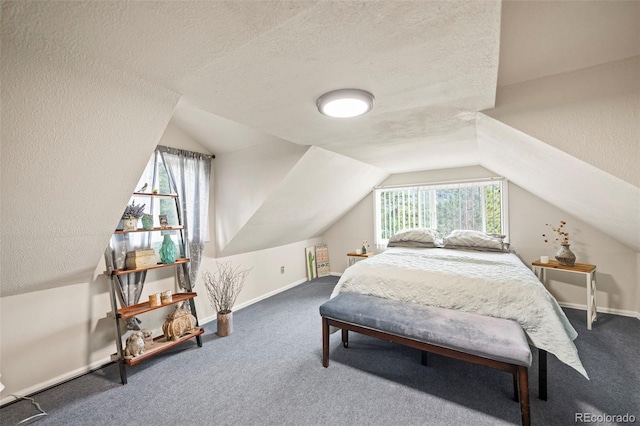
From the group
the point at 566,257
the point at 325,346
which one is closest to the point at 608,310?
the point at 566,257

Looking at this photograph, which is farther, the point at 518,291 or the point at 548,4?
the point at 518,291

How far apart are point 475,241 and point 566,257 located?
912 millimetres

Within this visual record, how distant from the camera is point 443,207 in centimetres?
426

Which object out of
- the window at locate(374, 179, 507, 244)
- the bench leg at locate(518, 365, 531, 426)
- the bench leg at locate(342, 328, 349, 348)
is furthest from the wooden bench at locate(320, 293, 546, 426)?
the window at locate(374, 179, 507, 244)

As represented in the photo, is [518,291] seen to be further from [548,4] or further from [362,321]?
[548,4]

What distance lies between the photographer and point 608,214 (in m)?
2.28

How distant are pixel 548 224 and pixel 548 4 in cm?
337

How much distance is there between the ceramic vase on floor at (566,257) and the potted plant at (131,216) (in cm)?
450

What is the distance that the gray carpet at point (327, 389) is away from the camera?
1.69 metres

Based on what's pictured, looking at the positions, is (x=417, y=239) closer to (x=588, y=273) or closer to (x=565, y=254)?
(x=565, y=254)

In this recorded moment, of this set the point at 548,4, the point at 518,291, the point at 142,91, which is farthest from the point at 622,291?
the point at 142,91

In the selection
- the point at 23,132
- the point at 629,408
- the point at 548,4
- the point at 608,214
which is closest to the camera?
the point at 548,4

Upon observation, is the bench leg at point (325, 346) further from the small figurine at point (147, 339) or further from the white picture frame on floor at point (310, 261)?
the white picture frame on floor at point (310, 261)

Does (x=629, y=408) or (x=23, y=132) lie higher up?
(x=23, y=132)
